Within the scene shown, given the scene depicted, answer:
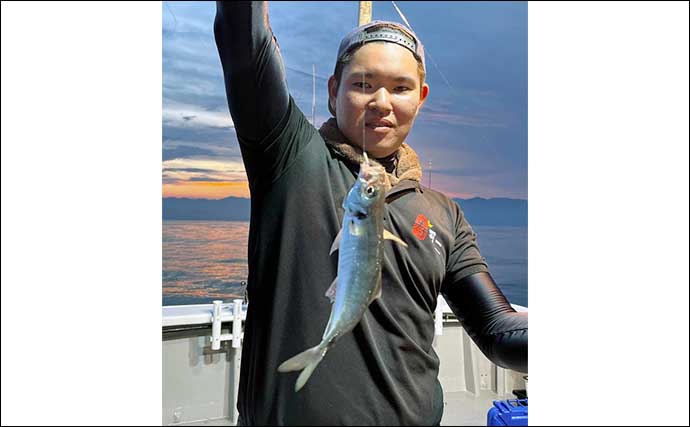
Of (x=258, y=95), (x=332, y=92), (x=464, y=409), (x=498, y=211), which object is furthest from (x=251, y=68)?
(x=464, y=409)

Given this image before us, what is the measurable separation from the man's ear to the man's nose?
84 millimetres

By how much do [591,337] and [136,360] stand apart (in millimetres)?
959

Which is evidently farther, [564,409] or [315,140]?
[564,409]

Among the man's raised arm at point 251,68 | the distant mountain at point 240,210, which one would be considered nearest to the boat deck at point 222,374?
the distant mountain at point 240,210

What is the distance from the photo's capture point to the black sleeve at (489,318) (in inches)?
48.8

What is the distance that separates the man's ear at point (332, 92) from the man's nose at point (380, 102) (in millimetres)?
84

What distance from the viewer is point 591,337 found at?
126 cm

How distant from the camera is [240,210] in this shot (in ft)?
4.37

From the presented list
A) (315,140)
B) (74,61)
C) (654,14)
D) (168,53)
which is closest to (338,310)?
(315,140)

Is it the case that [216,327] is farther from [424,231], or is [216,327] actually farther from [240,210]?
[424,231]

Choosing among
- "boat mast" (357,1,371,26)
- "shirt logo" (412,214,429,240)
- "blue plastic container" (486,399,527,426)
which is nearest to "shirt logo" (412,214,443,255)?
"shirt logo" (412,214,429,240)

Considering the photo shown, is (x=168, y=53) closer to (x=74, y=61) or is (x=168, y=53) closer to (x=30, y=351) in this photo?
(x=74, y=61)

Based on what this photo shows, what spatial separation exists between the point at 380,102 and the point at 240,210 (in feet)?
1.45

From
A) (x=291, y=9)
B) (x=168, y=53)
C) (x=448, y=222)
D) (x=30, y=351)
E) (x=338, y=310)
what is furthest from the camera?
(x=291, y=9)
